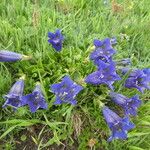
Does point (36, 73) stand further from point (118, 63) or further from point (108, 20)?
point (108, 20)

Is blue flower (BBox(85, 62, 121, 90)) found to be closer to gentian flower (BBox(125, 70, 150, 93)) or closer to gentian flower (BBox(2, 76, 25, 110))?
gentian flower (BBox(125, 70, 150, 93))

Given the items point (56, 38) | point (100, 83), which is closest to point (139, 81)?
point (100, 83)

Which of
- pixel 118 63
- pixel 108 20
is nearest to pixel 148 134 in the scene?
pixel 118 63

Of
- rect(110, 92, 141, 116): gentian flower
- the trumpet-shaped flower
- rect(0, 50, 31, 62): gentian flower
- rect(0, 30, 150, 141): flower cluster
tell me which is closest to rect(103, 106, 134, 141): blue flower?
rect(0, 30, 150, 141): flower cluster

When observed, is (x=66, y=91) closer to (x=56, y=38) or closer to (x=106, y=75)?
(x=106, y=75)

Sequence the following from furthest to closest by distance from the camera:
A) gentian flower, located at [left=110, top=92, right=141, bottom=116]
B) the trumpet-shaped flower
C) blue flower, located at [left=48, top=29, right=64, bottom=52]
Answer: blue flower, located at [left=48, top=29, right=64, bottom=52], gentian flower, located at [left=110, top=92, right=141, bottom=116], the trumpet-shaped flower

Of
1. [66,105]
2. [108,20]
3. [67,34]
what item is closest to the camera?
[66,105]
